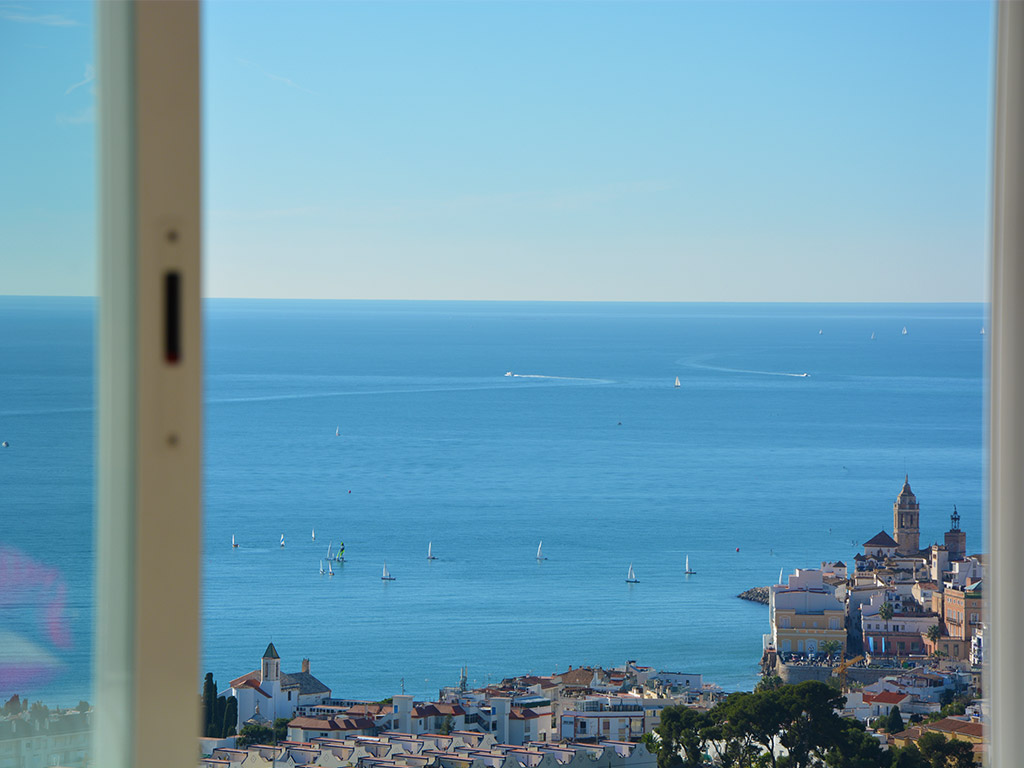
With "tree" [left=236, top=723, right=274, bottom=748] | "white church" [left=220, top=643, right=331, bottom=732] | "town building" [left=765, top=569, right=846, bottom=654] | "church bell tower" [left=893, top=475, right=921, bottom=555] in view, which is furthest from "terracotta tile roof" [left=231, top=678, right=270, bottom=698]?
"church bell tower" [left=893, top=475, right=921, bottom=555]

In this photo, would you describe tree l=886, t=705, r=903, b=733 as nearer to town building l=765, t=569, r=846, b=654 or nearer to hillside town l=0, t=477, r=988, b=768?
hillside town l=0, t=477, r=988, b=768

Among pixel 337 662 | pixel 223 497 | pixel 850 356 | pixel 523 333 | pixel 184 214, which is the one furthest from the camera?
pixel 523 333

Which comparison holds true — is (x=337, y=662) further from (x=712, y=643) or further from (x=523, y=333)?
(x=523, y=333)

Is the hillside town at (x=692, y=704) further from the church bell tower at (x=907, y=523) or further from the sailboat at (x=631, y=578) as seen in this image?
the sailboat at (x=631, y=578)

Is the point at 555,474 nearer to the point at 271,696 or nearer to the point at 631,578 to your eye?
the point at 631,578

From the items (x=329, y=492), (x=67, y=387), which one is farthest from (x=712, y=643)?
(x=67, y=387)

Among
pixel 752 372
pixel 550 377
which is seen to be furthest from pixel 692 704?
pixel 550 377
